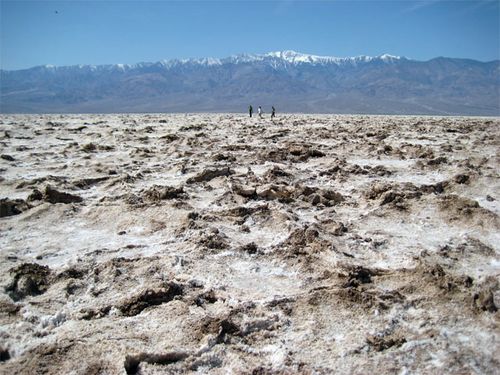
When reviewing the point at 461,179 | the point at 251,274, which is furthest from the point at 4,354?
the point at 461,179

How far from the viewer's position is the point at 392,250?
4.50 metres

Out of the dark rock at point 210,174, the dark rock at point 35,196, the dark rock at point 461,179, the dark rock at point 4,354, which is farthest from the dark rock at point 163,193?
the dark rock at point 461,179

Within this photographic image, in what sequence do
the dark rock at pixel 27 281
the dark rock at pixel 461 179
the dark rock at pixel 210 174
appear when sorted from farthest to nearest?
1. the dark rock at pixel 210 174
2. the dark rock at pixel 461 179
3. the dark rock at pixel 27 281

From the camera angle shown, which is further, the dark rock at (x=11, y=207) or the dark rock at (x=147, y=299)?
the dark rock at (x=11, y=207)

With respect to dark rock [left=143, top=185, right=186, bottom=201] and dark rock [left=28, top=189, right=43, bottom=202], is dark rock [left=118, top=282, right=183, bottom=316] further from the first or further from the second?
dark rock [left=28, top=189, right=43, bottom=202]

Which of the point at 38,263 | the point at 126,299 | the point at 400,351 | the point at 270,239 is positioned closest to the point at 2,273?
the point at 38,263

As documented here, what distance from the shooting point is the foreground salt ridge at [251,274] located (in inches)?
112

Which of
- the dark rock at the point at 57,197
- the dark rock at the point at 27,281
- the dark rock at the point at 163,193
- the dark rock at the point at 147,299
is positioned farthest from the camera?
the dark rock at the point at 163,193

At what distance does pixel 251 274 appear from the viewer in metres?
4.00

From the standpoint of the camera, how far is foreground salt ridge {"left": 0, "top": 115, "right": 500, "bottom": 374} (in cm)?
286

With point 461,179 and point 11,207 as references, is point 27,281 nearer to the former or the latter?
point 11,207

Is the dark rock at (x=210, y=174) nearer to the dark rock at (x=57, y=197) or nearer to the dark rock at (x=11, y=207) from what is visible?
the dark rock at (x=57, y=197)

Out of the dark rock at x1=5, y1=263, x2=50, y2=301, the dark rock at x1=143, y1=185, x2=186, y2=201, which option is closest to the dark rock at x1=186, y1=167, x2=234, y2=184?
the dark rock at x1=143, y1=185, x2=186, y2=201

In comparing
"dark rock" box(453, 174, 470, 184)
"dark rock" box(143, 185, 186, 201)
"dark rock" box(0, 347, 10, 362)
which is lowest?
"dark rock" box(0, 347, 10, 362)
